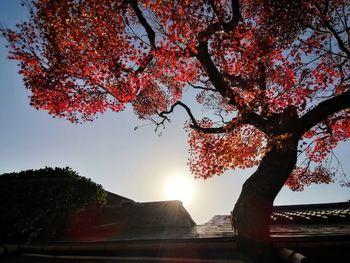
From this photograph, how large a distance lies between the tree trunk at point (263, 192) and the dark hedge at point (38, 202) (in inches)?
385

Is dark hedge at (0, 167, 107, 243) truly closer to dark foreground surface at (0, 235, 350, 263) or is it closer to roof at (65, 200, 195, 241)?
roof at (65, 200, 195, 241)

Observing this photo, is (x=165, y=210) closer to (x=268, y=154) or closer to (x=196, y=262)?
(x=268, y=154)

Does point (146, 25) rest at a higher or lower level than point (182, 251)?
higher

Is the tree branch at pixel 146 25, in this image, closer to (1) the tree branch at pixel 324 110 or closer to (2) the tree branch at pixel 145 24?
(2) the tree branch at pixel 145 24

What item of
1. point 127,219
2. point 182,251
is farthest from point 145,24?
point 127,219

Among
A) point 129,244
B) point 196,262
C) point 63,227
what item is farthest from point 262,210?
point 63,227

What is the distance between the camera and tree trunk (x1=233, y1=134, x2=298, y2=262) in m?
8.73

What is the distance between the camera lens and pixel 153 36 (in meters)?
12.2

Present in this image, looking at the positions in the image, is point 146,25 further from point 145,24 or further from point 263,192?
point 263,192

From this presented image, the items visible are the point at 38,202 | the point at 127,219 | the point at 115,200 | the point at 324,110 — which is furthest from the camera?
the point at 115,200

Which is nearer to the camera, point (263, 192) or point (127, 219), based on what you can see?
point (263, 192)

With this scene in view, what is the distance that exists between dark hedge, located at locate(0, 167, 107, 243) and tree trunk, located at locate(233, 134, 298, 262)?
32.1ft

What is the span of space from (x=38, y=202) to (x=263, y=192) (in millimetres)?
11406

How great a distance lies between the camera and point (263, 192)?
9391mm
